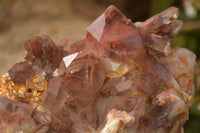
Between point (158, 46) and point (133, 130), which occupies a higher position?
point (158, 46)

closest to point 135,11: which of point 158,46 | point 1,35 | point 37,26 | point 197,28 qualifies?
point 197,28

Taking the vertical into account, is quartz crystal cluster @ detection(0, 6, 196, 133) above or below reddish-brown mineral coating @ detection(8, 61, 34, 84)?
below

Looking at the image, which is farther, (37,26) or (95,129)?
(37,26)

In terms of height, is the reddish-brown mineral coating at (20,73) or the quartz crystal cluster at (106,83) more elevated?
the reddish-brown mineral coating at (20,73)

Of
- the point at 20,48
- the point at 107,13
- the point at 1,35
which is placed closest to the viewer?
the point at 107,13

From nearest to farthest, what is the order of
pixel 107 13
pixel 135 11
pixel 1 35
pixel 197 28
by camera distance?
pixel 107 13
pixel 1 35
pixel 197 28
pixel 135 11

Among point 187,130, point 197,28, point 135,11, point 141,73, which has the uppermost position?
point 141,73

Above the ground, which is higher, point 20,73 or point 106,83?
point 20,73

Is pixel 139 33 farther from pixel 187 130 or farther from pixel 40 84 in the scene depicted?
pixel 187 130
